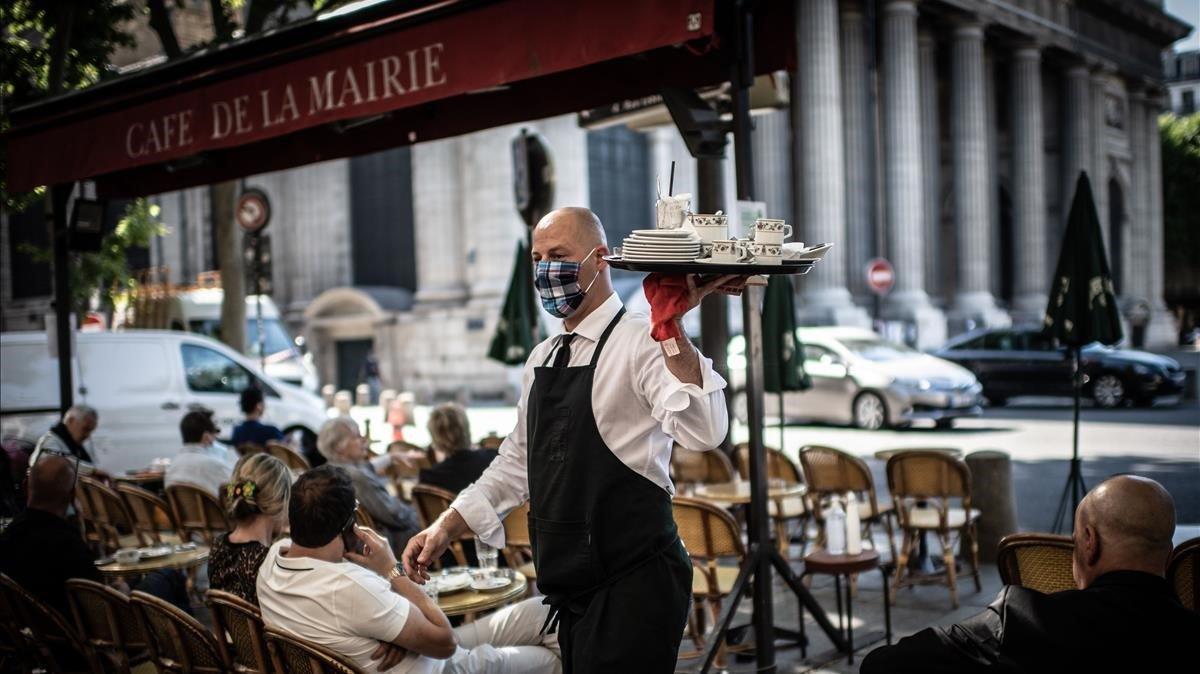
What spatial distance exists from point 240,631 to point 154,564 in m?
2.84

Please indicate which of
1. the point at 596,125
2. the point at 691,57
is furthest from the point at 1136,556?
the point at 596,125

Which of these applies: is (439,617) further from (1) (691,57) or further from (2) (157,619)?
(1) (691,57)

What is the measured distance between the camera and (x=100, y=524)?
29.7 ft

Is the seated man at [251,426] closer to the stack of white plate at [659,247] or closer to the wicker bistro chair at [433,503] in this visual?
the wicker bistro chair at [433,503]

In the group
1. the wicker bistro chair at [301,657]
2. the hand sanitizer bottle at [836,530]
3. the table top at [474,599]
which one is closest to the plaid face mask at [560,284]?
the wicker bistro chair at [301,657]

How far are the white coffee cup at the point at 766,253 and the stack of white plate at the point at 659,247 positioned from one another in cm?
20

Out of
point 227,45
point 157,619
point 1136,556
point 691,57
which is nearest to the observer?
point 1136,556

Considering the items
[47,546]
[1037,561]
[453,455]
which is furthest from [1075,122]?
[47,546]

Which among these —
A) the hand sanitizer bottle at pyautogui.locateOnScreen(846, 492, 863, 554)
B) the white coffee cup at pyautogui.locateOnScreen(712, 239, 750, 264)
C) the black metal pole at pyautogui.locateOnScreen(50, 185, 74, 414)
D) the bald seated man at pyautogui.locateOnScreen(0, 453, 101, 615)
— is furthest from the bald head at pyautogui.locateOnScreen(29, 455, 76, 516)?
the black metal pole at pyautogui.locateOnScreen(50, 185, 74, 414)

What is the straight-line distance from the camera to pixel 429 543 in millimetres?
3611

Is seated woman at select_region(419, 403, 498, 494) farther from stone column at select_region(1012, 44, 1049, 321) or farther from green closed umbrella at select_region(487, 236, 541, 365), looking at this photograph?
stone column at select_region(1012, 44, 1049, 321)

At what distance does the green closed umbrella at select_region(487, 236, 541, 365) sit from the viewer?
40.3ft

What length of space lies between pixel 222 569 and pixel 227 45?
386 centimetres

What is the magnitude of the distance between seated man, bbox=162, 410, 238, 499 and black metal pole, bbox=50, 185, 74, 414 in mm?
1726
